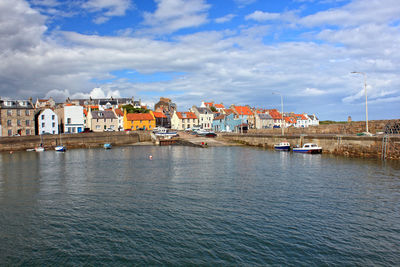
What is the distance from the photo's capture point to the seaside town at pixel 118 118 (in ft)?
276

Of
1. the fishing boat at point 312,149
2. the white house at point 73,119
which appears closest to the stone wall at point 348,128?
the fishing boat at point 312,149

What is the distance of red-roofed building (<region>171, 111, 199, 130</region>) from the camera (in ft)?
418

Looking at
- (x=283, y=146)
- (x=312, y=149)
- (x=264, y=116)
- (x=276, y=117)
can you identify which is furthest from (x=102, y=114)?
(x=312, y=149)

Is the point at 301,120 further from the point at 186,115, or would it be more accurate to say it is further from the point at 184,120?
the point at 184,120

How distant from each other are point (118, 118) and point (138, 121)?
7391mm

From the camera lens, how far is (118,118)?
371ft

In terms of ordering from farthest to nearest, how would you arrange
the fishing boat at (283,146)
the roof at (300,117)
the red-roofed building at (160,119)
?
1. the roof at (300,117)
2. the red-roofed building at (160,119)
3. the fishing boat at (283,146)

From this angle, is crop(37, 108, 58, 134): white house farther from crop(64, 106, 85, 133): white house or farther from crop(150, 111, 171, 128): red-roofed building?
crop(150, 111, 171, 128): red-roofed building

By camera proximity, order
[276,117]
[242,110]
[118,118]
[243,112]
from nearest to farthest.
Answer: [118,118]
[276,117]
[243,112]
[242,110]

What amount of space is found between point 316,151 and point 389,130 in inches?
560

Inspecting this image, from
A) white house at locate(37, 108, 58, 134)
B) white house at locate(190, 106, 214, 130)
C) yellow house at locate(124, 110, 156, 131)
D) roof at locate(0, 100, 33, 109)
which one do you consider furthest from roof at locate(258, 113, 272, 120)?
roof at locate(0, 100, 33, 109)

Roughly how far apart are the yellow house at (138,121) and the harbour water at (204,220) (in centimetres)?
7901

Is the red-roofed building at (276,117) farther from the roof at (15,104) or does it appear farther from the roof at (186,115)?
the roof at (15,104)

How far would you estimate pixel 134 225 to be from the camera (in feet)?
61.6
